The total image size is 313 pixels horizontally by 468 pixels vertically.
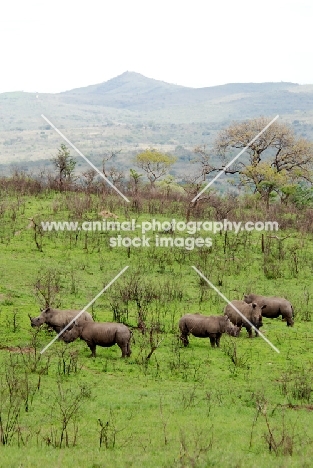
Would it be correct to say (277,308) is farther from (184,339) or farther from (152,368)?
(152,368)

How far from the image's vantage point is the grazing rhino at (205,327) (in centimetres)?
1543

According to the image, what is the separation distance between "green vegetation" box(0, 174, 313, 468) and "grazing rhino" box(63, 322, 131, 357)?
330 mm

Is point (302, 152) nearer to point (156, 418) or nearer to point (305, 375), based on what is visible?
point (305, 375)

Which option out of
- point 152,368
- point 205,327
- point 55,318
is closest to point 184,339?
point 205,327

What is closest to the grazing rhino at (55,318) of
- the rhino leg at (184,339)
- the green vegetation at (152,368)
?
the green vegetation at (152,368)

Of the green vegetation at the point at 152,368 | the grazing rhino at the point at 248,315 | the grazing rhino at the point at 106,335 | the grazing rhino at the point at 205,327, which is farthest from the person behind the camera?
the grazing rhino at the point at 248,315

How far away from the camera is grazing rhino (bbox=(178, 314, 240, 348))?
15.4m

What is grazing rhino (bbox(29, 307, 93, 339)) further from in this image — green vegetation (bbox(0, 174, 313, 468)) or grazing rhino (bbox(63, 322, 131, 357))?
grazing rhino (bbox(63, 322, 131, 357))

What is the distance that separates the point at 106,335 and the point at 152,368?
4.62ft

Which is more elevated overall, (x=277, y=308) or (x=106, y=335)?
(x=106, y=335)

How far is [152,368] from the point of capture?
1361 centimetres

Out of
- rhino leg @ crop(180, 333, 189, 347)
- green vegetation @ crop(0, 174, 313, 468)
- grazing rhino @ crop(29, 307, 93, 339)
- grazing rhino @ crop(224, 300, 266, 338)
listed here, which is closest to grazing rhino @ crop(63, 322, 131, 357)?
green vegetation @ crop(0, 174, 313, 468)

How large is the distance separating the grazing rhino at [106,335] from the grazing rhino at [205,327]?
1.87 meters

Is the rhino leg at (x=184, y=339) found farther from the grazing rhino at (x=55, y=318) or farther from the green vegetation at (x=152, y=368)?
the grazing rhino at (x=55, y=318)
